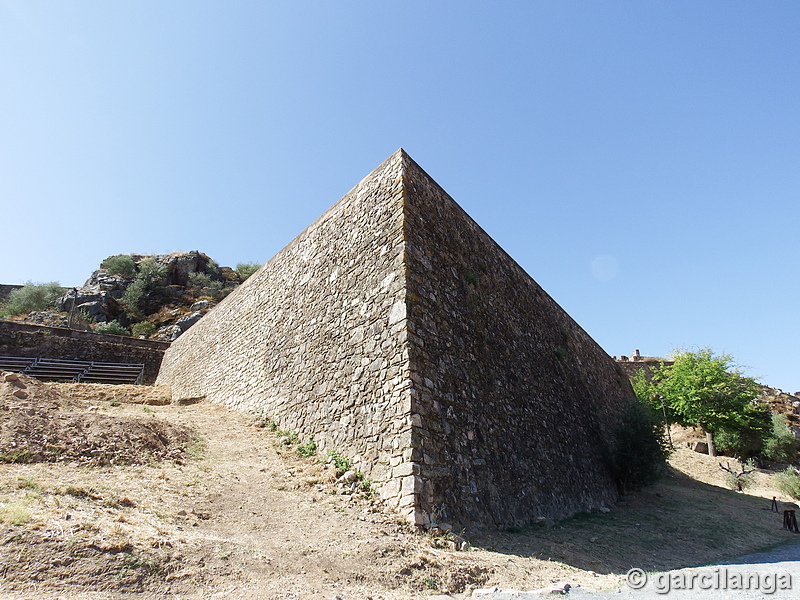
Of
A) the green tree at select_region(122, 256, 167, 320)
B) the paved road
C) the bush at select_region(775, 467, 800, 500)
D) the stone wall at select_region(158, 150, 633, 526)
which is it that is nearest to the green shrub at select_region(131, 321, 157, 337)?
the green tree at select_region(122, 256, 167, 320)

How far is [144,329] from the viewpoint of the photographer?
31984mm

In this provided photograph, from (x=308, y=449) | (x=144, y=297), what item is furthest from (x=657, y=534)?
(x=144, y=297)

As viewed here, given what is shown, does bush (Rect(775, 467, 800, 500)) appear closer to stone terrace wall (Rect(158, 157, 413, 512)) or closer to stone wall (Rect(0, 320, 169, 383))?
stone terrace wall (Rect(158, 157, 413, 512))

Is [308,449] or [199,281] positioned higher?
[199,281]

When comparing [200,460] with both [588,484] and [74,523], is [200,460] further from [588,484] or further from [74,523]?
[588,484]

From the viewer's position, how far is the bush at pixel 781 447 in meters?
23.9

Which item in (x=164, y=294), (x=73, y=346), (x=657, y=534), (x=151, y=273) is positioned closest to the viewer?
(x=657, y=534)

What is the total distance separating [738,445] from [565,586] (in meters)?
25.7

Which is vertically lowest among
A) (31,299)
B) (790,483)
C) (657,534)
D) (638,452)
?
(657,534)

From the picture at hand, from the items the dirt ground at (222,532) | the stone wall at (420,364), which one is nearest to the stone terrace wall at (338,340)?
the stone wall at (420,364)

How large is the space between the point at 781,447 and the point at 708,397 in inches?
156

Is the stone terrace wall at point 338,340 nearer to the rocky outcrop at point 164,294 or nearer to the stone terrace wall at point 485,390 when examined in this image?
the stone terrace wall at point 485,390

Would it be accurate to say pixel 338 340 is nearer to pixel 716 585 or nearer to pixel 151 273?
pixel 716 585

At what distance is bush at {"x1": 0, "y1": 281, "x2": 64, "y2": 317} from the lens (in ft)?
116
